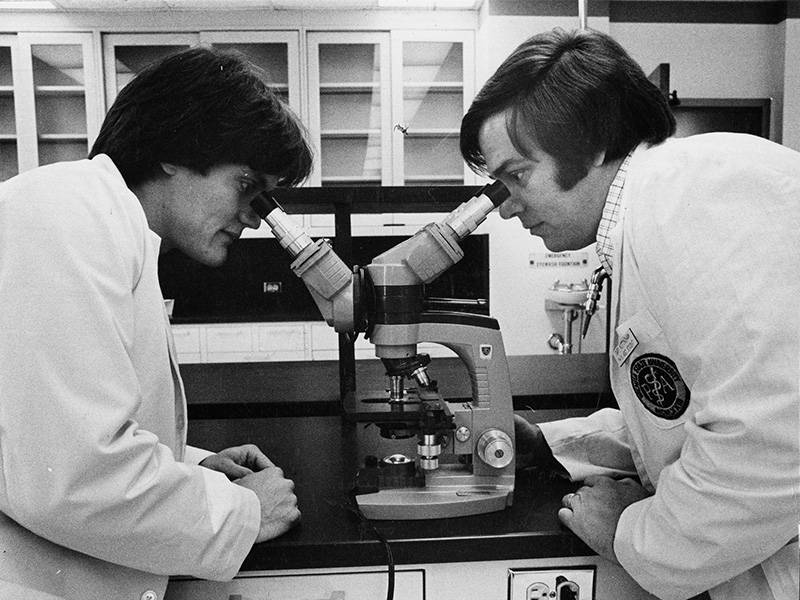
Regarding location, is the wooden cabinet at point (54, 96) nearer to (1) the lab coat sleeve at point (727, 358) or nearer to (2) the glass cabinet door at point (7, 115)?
(2) the glass cabinet door at point (7, 115)

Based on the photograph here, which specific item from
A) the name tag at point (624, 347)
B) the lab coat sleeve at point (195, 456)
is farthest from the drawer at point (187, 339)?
the name tag at point (624, 347)

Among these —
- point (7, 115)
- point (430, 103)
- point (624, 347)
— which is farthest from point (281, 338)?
point (624, 347)

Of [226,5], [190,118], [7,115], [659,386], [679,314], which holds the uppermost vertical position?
[226,5]

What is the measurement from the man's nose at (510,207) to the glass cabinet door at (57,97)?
382 centimetres

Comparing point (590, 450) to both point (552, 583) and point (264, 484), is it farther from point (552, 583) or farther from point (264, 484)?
point (264, 484)

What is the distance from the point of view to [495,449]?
103 cm

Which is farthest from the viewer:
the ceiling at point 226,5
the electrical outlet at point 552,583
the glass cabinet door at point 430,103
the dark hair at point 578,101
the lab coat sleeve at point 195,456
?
the glass cabinet door at point 430,103

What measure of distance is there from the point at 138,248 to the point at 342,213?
0.69 metres

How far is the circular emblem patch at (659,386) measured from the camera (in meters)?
0.86

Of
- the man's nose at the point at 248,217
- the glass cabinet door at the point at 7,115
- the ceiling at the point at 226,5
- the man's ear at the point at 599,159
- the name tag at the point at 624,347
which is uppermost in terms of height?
the ceiling at the point at 226,5

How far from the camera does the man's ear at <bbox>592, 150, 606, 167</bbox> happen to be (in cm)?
109

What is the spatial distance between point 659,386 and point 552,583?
1.16ft

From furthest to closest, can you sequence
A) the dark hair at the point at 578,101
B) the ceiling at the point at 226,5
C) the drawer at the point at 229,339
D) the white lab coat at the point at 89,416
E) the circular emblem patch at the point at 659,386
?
1. the drawer at the point at 229,339
2. the ceiling at the point at 226,5
3. the dark hair at the point at 578,101
4. the circular emblem patch at the point at 659,386
5. the white lab coat at the point at 89,416

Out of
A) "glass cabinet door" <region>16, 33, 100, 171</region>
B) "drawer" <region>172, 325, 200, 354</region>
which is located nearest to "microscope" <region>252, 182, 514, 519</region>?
"drawer" <region>172, 325, 200, 354</region>
